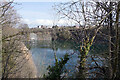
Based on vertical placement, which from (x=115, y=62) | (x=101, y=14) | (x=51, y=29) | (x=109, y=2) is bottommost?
(x=115, y=62)

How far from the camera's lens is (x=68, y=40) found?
2.27m

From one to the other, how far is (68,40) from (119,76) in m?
1.04

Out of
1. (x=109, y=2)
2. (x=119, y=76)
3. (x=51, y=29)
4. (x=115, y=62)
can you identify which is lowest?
(x=119, y=76)

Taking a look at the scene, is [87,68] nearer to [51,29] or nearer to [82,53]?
[82,53]

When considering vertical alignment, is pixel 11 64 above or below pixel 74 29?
below

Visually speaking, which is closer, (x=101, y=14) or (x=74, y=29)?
(x=101, y=14)

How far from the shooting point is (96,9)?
170 cm

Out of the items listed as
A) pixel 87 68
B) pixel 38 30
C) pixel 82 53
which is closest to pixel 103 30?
pixel 82 53

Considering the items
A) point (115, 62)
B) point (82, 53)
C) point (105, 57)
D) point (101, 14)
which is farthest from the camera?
point (82, 53)

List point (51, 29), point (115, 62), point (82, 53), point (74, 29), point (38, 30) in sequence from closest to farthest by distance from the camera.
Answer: point (115, 62) < point (82, 53) < point (74, 29) < point (38, 30) < point (51, 29)

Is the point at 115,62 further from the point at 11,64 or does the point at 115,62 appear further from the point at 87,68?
the point at 11,64

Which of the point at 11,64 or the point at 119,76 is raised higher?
the point at 119,76

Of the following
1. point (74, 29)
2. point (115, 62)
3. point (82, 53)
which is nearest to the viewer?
point (115, 62)

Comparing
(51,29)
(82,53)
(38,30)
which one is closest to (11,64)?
(38,30)
